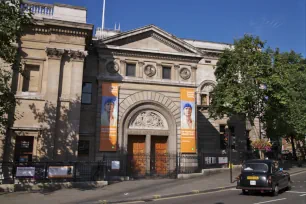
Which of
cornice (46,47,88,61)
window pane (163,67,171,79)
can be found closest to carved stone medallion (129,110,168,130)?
window pane (163,67,171,79)

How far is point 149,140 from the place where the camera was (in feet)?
75.1

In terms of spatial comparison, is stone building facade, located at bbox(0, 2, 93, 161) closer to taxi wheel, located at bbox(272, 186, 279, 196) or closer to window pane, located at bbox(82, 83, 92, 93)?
window pane, located at bbox(82, 83, 92, 93)

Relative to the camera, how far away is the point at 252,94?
22547 mm

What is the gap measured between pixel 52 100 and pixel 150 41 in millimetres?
10159

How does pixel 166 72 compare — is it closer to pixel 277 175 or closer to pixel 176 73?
pixel 176 73

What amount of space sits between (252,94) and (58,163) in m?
15.8

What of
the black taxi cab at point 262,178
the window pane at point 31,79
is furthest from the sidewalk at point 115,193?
the window pane at point 31,79

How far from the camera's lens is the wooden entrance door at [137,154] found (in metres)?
21.8

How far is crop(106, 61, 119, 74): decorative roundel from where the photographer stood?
23078mm

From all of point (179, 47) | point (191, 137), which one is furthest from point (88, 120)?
point (179, 47)

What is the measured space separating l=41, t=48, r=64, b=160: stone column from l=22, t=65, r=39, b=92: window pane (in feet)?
3.77

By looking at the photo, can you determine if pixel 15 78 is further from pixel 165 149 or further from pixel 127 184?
pixel 165 149

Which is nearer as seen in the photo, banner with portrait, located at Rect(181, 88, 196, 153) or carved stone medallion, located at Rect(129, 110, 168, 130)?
carved stone medallion, located at Rect(129, 110, 168, 130)

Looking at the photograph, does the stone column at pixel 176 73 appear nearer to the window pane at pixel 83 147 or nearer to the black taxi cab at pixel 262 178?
the window pane at pixel 83 147
